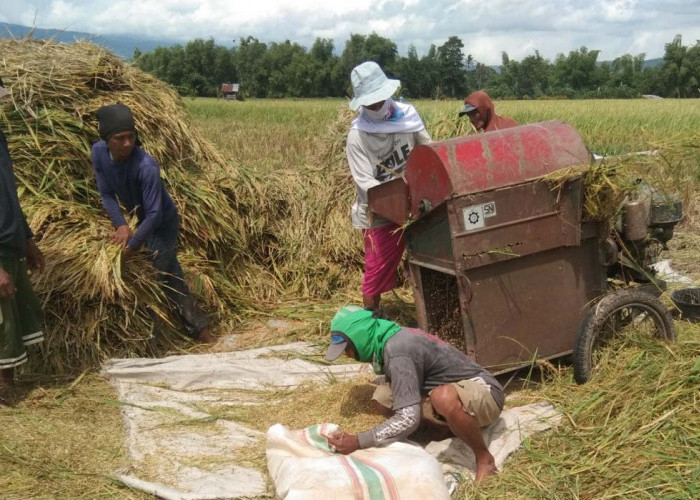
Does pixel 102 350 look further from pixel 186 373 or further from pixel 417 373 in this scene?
pixel 417 373

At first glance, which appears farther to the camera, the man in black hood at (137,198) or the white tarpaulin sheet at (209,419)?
the man in black hood at (137,198)

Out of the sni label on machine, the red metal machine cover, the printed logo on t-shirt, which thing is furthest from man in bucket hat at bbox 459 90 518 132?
the sni label on machine

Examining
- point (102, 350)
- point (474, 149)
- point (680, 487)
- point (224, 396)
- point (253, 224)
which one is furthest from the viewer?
point (253, 224)

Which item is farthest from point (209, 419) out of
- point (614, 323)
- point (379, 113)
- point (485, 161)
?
point (614, 323)

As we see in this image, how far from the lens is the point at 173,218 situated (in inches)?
205

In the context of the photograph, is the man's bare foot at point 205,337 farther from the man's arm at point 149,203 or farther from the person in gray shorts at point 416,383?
the person in gray shorts at point 416,383

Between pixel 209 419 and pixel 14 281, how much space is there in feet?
4.91

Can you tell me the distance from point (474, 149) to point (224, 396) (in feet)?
7.43

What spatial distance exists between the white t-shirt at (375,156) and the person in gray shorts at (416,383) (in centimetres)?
149

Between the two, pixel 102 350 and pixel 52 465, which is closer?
pixel 52 465

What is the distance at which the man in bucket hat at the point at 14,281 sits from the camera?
408 centimetres

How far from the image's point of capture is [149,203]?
491cm

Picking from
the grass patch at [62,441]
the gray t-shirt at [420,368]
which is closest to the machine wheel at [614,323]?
the gray t-shirt at [420,368]

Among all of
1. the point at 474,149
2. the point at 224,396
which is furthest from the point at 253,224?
the point at 474,149
